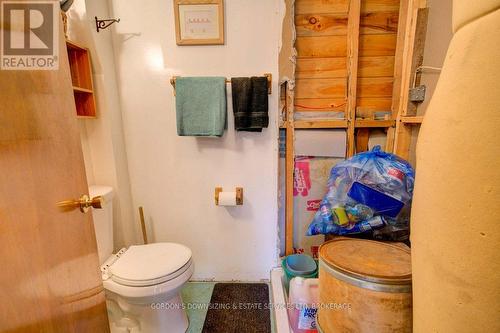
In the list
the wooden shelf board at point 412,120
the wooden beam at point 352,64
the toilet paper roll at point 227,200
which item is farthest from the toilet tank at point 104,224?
the wooden shelf board at point 412,120

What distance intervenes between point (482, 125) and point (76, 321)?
3.76 feet

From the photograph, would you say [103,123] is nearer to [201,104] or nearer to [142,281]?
[201,104]

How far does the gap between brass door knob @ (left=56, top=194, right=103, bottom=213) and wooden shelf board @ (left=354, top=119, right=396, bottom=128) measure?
61.7 inches

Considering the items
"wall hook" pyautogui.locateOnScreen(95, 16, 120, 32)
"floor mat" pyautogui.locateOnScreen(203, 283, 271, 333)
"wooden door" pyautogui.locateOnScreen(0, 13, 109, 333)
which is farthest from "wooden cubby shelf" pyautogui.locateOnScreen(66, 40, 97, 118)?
"floor mat" pyautogui.locateOnScreen(203, 283, 271, 333)

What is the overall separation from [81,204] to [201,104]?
0.93 metres

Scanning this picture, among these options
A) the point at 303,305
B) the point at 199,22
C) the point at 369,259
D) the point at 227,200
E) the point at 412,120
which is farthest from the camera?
the point at 227,200

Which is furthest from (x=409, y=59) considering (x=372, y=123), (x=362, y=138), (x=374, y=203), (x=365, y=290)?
(x=365, y=290)

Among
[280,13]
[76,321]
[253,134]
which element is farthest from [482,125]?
[280,13]

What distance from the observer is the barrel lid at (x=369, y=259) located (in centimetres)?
81

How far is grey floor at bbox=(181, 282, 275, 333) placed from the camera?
1478mm

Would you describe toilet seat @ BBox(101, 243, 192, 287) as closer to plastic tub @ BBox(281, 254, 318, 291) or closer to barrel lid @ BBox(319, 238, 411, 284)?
plastic tub @ BBox(281, 254, 318, 291)

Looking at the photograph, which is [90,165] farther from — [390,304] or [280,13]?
[390,304]

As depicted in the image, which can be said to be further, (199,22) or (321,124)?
(321,124)

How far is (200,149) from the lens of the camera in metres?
1.68
